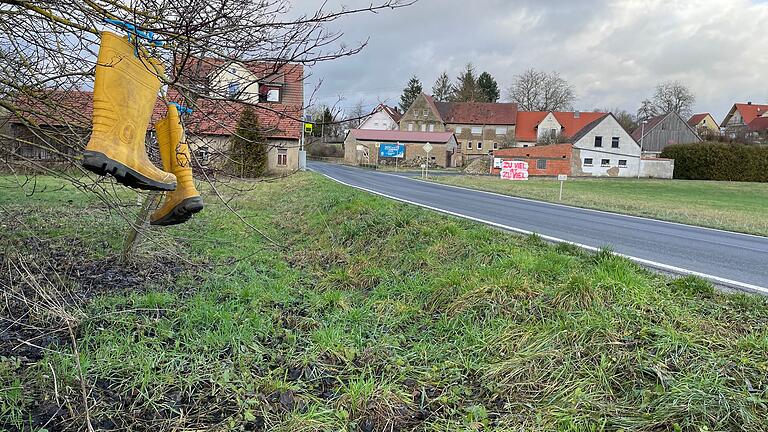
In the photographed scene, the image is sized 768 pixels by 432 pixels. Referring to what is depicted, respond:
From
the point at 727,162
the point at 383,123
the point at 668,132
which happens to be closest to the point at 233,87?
the point at 727,162

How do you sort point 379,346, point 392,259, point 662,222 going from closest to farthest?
point 379,346
point 392,259
point 662,222

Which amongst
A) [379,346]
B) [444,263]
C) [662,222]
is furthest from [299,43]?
[662,222]

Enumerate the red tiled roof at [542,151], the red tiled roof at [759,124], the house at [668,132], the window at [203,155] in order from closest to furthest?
the window at [203,155]
the red tiled roof at [542,151]
the house at [668,132]
the red tiled roof at [759,124]

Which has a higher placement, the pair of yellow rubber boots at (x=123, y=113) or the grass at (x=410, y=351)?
the pair of yellow rubber boots at (x=123, y=113)

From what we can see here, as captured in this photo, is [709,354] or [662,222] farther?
[662,222]

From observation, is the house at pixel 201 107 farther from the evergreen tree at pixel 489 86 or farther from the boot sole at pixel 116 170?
the evergreen tree at pixel 489 86

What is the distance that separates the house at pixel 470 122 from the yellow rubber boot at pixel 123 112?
209 ft

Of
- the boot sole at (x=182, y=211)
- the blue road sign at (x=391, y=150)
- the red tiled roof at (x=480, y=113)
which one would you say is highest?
the red tiled roof at (x=480, y=113)

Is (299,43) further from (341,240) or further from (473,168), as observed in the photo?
(473,168)

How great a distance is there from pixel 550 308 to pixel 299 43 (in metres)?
2.69

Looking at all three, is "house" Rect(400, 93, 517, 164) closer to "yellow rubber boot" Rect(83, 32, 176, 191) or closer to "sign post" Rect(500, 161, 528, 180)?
"sign post" Rect(500, 161, 528, 180)

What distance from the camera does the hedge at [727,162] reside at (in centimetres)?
4178

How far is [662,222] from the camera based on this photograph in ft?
38.3

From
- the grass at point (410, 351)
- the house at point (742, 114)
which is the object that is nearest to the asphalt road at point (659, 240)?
the grass at point (410, 351)
